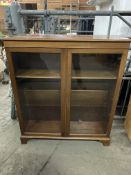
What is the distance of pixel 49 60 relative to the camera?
149 cm

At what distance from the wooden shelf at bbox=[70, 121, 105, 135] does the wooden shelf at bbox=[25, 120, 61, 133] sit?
6.6 inches

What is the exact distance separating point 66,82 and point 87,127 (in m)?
0.69

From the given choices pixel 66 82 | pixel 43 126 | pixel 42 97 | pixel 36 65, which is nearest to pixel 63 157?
pixel 43 126

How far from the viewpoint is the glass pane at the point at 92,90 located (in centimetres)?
144

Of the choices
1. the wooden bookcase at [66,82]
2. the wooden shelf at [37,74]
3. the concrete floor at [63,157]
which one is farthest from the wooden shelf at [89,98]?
the concrete floor at [63,157]

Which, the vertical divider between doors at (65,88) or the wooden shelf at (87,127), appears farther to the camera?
the wooden shelf at (87,127)

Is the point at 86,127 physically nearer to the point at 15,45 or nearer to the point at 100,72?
the point at 100,72

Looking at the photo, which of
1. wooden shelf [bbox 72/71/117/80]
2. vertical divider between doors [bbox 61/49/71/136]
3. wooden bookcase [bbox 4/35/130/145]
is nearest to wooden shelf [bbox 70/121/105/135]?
wooden bookcase [bbox 4/35/130/145]

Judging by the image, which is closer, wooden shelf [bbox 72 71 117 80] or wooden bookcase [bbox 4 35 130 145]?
wooden bookcase [bbox 4 35 130 145]

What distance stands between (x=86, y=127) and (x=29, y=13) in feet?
4.35

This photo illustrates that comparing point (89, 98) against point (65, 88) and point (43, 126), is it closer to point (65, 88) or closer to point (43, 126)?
point (65, 88)

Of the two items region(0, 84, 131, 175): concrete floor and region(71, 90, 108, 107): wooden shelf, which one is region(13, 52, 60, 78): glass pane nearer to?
region(71, 90, 108, 107): wooden shelf

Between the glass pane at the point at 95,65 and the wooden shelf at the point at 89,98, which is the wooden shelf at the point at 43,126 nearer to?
the wooden shelf at the point at 89,98

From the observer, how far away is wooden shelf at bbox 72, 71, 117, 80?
4.70ft
